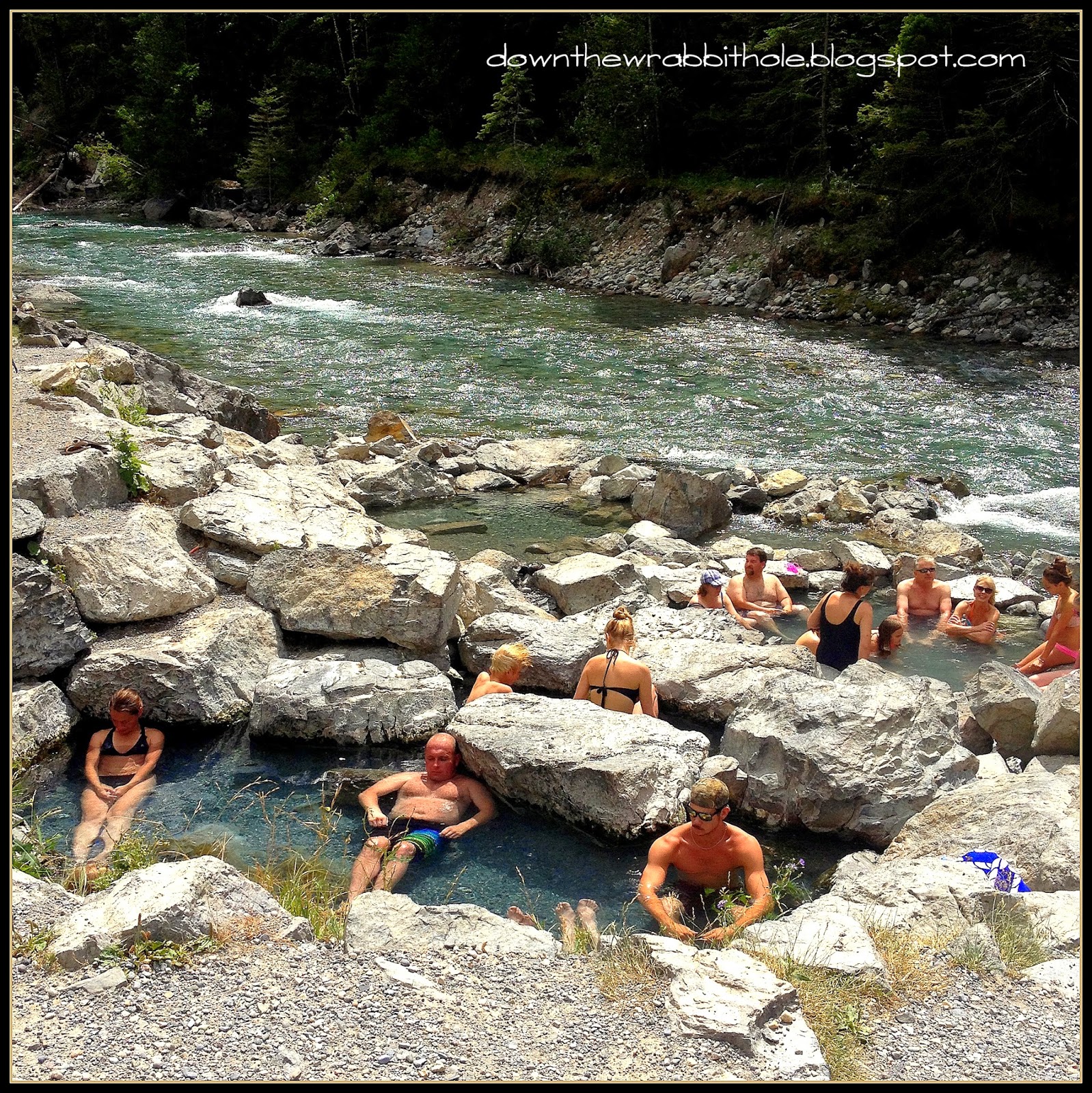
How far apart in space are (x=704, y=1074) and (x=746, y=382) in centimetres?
1565

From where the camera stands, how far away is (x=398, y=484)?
41.8ft

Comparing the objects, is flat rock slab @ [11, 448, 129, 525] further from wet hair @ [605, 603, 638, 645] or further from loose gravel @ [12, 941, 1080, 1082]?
loose gravel @ [12, 941, 1080, 1082]

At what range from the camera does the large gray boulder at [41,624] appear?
7020 millimetres

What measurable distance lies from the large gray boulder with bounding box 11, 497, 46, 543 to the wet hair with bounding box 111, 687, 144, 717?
59.7 inches

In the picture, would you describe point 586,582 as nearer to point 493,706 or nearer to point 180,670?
point 493,706

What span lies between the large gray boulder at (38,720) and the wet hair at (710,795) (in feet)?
13.8

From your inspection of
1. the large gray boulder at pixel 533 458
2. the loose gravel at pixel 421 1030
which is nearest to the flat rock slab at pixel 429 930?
the loose gravel at pixel 421 1030

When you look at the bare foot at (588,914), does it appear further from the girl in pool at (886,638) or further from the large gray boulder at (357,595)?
the girl in pool at (886,638)

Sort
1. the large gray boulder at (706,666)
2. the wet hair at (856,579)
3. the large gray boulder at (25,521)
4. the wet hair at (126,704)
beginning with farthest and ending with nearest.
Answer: the wet hair at (856,579), the large gray boulder at (706,666), the large gray boulder at (25,521), the wet hair at (126,704)

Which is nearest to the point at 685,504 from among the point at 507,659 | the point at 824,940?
the point at 507,659

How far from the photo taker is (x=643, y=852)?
6055mm

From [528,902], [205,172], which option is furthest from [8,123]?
[205,172]

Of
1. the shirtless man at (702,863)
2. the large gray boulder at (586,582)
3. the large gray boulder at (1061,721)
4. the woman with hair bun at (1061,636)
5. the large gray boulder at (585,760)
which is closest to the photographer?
the shirtless man at (702,863)

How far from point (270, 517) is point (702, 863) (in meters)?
5.32
